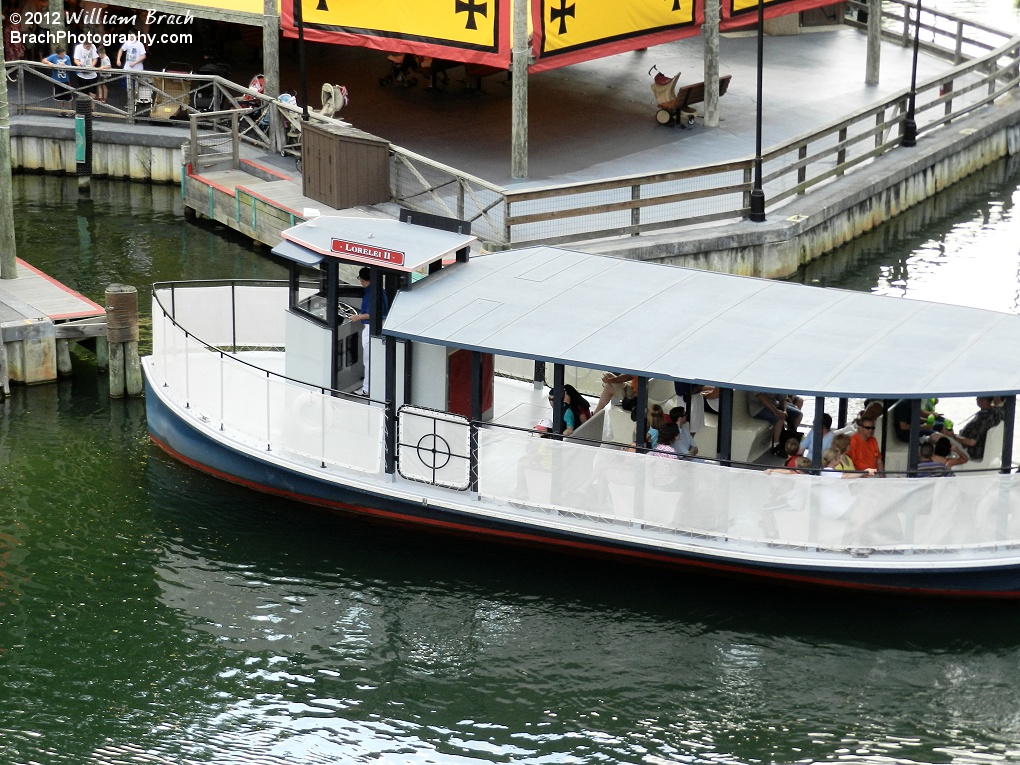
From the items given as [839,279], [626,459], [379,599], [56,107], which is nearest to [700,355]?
[626,459]

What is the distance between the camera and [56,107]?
3384 centimetres

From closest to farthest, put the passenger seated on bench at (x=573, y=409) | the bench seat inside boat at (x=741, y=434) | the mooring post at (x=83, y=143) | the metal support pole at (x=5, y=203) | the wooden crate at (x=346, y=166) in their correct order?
the bench seat inside boat at (x=741, y=434), the passenger seated on bench at (x=573, y=409), the metal support pole at (x=5, y=203), the wooden crate at (x=346, y=166), the mooring post at (x=83, y=143)

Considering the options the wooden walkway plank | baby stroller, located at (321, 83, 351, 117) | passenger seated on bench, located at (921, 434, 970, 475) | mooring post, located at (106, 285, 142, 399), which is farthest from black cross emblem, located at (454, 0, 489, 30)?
passenger seated on bench, located at (921, 434, 970, 475)

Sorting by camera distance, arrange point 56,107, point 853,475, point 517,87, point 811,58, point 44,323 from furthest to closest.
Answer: point 811,58, point 56,107, point 517,87, point 44,323, point 853,475

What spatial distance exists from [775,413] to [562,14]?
13428mm

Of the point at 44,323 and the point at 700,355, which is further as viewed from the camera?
the point at 44,323

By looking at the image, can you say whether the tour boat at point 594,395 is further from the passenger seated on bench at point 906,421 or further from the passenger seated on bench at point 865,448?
the passenger seated on bench at point 865,448

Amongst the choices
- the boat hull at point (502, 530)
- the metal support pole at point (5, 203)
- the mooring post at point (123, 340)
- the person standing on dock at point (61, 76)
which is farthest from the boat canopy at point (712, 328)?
the person standing on dock at point (61, 76)

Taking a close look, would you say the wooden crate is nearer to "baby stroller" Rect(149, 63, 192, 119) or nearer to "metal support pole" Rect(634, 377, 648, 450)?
"baby stroller" Rect(149, 63, 192, 119)

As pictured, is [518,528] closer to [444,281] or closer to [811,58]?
[444,281]

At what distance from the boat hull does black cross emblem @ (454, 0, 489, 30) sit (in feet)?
36.4

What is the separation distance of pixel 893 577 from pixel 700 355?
3.02 meters

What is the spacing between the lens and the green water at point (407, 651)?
15203 millimetres

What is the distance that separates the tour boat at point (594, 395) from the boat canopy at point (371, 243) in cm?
3
